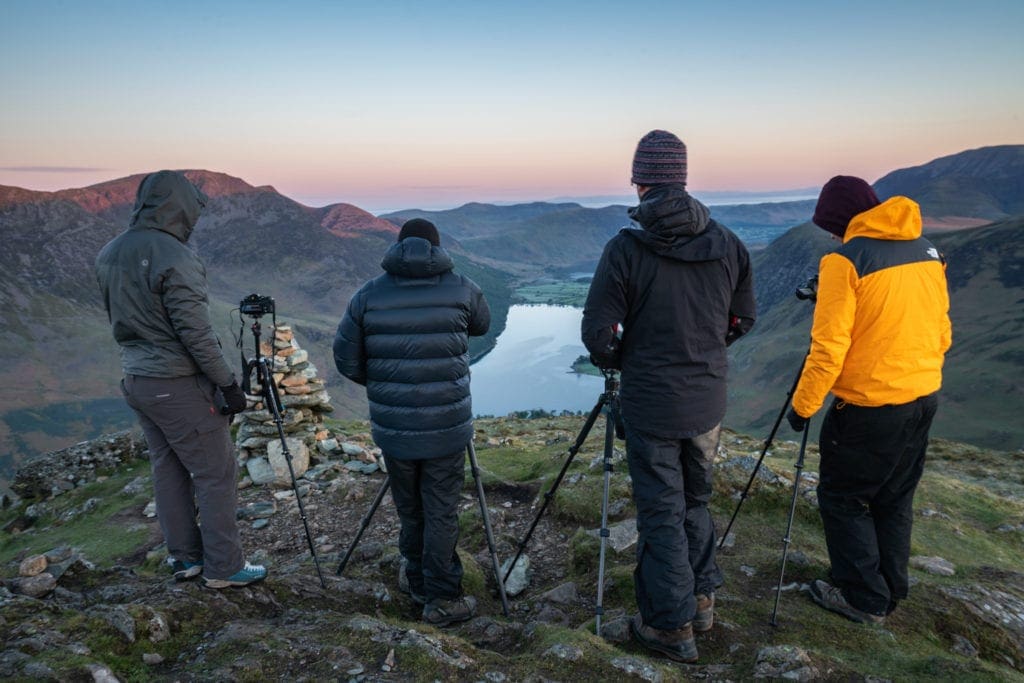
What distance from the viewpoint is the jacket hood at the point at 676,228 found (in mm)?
4120

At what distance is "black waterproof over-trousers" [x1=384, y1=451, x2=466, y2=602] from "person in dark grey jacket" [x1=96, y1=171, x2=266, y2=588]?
1486mm

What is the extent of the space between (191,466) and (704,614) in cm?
482

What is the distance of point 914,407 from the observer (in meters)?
4.60

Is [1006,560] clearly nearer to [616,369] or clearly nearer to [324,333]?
[616,369]

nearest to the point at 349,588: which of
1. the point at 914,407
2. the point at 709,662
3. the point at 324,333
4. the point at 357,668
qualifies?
the point at 357,668

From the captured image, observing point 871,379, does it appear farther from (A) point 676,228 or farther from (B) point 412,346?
(B) point 412,346

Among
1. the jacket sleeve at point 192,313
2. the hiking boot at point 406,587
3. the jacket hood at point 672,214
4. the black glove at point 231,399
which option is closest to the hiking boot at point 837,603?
the jacket hood at point 672,214

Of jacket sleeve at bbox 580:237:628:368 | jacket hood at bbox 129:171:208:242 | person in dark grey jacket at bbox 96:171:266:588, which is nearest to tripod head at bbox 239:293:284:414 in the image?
person in dark grey jacket at bbox 96:171:266:588

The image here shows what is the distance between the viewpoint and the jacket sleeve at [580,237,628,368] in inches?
168

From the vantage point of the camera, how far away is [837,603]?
201 inches

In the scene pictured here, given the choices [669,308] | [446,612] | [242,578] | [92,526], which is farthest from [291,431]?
[669,308]

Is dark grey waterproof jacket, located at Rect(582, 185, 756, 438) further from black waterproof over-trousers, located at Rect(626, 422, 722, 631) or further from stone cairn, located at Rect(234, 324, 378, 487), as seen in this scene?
stone cairn, located at Rect(234, 324, 378, 487)

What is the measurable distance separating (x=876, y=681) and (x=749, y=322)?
2708mm

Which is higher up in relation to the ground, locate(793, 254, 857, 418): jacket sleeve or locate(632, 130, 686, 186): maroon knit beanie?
locate(632, 130, 686, 186): maroon knit beanie
